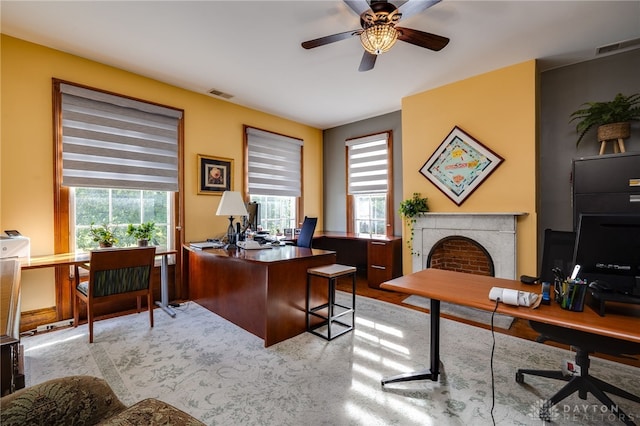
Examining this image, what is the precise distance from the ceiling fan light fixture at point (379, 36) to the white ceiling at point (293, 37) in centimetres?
33

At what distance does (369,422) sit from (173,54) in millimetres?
3711

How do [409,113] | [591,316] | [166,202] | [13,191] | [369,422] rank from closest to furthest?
[591,316]
[369,422]
[13,191]
[166,202]
[409,113]

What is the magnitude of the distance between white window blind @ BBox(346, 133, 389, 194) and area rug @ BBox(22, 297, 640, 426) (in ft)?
8.66

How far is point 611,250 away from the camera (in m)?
1.40

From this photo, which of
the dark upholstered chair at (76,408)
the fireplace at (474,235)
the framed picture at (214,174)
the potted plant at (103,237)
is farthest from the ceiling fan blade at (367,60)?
the potted plant at (103,237)

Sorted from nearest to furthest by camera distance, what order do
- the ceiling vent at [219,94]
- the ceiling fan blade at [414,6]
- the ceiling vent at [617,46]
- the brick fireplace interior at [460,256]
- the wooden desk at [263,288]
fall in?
the ceiling fan blade at [414,6]
the wooden desk at [263,288]
the ceiling vent at [617,46]
the brick fireplace interior at [460,256]
the ceiling vent at [219,94]

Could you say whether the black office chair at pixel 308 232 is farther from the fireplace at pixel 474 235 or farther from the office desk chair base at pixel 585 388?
the office desk chair base at pixel 585 388

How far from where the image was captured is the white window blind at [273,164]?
4.66m

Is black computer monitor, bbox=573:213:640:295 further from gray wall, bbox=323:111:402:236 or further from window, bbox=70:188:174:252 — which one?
window, bbox=70:188:174:252

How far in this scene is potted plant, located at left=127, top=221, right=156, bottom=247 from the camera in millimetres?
3225

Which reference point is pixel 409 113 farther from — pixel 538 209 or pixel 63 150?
pixel 63 150

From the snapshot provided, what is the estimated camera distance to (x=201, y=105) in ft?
13.3

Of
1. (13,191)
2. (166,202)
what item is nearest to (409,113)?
(166,202)

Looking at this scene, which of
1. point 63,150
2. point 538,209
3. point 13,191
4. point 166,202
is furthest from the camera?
point 166,202
